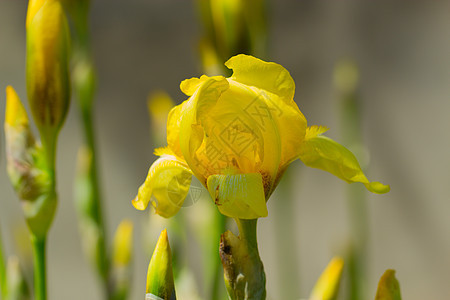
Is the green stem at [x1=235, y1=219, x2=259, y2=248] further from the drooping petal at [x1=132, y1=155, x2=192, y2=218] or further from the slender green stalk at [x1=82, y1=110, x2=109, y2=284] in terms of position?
the slender green stalk at [x1=82, y1=110, x2=109, y2=284]

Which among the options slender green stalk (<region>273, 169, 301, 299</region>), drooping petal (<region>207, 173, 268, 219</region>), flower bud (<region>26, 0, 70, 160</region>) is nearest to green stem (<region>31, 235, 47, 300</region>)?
flower bud (<region>26, 0, 70, 160</region>)

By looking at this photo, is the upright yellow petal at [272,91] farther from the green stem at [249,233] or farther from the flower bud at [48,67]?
the flower bud at [48,67]

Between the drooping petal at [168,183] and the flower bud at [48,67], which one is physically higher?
the flower bud at [48,67]

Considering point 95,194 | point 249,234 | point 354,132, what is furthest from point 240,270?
point 354,132

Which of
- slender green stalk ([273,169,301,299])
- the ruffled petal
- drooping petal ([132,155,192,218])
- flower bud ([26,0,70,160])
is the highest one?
flower bud ([26,0,70,160])

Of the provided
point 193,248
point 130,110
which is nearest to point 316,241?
point 193,248

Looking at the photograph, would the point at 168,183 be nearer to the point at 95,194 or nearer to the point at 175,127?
the point at 175,127

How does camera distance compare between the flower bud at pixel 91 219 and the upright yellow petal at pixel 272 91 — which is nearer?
the upright yellow petal at pixel 272 91

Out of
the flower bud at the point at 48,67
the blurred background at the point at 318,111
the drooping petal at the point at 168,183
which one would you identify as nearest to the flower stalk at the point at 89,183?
the flower bud at the point at 48,67
